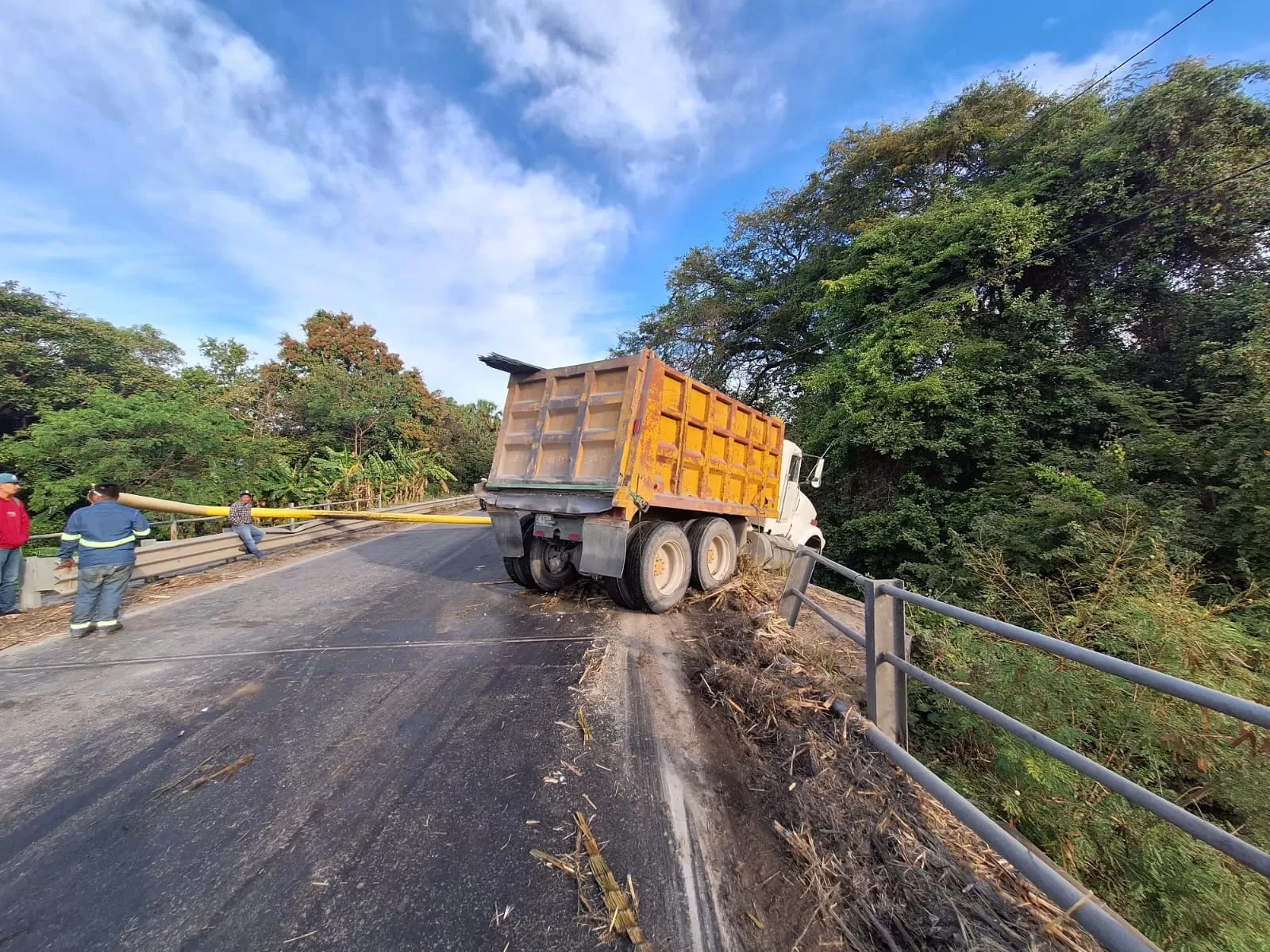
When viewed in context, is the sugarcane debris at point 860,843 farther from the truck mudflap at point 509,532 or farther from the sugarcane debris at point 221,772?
the truck mudflap at point 509,532

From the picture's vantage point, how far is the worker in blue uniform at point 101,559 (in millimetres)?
4609

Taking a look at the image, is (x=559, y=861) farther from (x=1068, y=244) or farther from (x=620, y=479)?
(x=1068, y=244)

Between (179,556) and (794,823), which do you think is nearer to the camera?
(794,823)

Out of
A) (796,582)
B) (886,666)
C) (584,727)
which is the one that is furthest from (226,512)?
(886,666)

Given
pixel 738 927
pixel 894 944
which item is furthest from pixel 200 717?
A: pixel 894 944

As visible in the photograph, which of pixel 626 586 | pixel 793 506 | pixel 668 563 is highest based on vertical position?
pixel 793 506

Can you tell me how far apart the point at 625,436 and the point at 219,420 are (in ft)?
44.8

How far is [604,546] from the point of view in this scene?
15.6 feet

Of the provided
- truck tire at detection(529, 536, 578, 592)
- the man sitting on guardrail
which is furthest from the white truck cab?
the man sitting on guardrail

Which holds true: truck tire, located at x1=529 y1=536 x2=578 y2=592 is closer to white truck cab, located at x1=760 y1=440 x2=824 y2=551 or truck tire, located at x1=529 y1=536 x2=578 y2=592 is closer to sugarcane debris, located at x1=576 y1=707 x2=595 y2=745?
sugarcane debris, located at x1=576 y1=707 x2=595 y2=745

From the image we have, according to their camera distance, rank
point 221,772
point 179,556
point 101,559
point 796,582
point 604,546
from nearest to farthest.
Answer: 1. point 221,772
2. point 796,582
3. point 101,559
4. point 604,546
5. point 179,556

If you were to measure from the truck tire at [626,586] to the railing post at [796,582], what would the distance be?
1543 mm

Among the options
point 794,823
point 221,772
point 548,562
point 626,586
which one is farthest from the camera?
point 548,562

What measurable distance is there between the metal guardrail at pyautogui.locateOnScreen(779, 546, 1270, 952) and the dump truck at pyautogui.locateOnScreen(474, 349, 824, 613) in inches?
92.6
